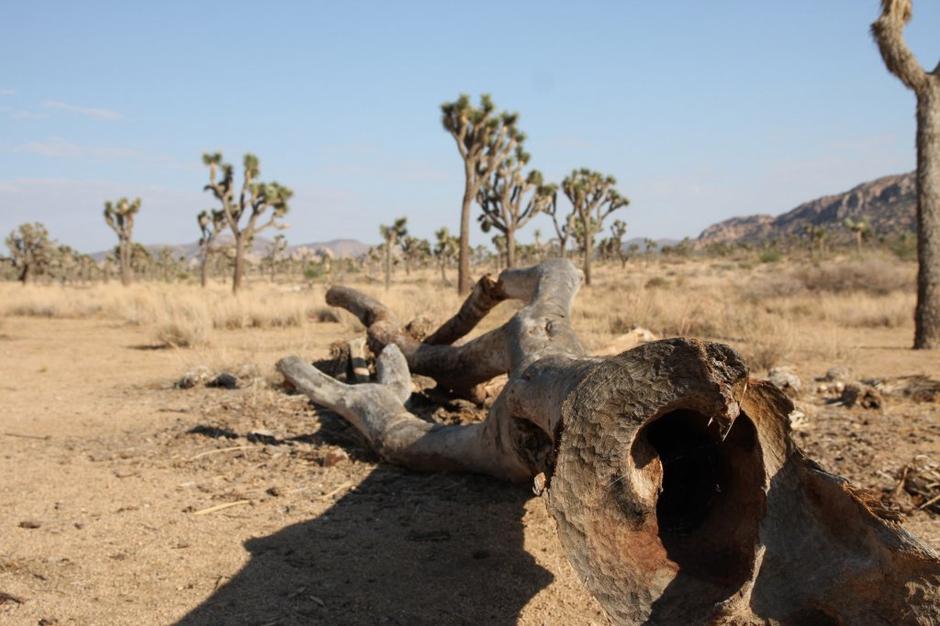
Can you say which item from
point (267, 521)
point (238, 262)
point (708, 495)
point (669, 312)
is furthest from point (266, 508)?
point (238, 262)

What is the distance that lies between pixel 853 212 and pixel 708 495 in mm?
153284

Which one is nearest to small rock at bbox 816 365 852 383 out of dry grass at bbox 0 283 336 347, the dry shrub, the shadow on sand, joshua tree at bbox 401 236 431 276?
the shadow on sand

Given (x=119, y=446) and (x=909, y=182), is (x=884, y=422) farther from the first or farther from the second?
(x=909, y=182)

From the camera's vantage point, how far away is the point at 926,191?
34.9ft

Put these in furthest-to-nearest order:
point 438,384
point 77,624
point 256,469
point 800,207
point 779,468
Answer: point 800,207 → point 438,384 → point 256,469 → point 77,624 → point 779,468

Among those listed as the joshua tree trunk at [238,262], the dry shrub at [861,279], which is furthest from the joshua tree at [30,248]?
the dry shrub at [861,279]

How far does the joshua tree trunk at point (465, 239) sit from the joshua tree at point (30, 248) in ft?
93.8

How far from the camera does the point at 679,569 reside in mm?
1956

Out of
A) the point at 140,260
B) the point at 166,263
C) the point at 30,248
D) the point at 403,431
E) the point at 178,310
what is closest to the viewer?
the point at 403,431

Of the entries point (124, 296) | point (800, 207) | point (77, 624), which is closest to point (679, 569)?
point (77, 624)

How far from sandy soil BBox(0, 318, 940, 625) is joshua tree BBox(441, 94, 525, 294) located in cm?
1808

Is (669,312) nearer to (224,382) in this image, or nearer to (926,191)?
(926,191)

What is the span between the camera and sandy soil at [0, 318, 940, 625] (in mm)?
2844

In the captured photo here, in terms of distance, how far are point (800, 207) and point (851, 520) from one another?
190696mm
